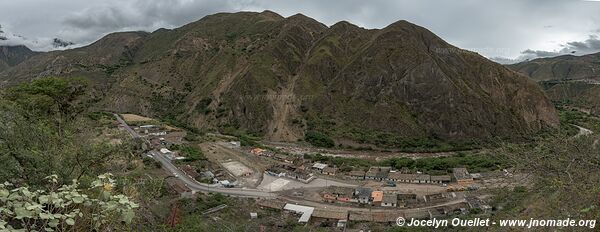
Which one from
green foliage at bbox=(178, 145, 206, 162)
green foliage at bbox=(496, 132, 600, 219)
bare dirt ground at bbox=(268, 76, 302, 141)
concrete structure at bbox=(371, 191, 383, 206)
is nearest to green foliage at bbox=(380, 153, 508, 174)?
concrete structure at bbox=(371, 191, 383, 206)

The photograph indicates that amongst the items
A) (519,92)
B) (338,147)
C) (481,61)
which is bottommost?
(338,147)

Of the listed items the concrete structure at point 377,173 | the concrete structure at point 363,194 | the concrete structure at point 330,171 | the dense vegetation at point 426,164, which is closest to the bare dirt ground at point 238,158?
the concrete structure at point 330,171

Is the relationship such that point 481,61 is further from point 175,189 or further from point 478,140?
point 175,189

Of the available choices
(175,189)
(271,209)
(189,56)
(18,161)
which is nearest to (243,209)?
(271,209)

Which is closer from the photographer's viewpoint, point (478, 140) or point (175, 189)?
point (175, 189)

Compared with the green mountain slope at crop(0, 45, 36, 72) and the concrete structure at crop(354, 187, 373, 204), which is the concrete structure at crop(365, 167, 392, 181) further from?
the green mountain slope at crop(0, 45, 36, 72)
